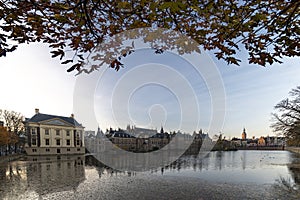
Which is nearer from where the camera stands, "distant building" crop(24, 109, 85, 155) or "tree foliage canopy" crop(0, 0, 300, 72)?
"tree foliage canopy" crop(0, 0, 300, 72)

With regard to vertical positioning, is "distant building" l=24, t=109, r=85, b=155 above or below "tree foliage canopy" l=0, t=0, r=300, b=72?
below

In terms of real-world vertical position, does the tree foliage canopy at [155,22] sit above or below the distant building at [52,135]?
above

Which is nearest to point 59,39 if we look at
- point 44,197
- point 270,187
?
point 44,197

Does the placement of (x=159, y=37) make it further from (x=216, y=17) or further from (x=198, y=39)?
(x=216, y=17)

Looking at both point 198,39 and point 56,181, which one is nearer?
point 198,39

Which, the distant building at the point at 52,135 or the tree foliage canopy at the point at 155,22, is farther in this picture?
the distant building at the point at 52,135

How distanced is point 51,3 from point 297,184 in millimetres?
18286

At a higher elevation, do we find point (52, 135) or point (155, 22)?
point (155, 22)

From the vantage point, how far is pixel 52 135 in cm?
5228

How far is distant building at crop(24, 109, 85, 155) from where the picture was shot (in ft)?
160

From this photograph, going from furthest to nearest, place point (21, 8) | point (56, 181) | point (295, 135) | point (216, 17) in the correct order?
point (295, 135)
point (56, 181)
point (216, 17)
point (21, 8)

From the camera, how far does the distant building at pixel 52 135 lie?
4862 cm

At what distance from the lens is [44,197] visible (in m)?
12.6

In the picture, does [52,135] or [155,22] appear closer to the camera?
[155,22]
